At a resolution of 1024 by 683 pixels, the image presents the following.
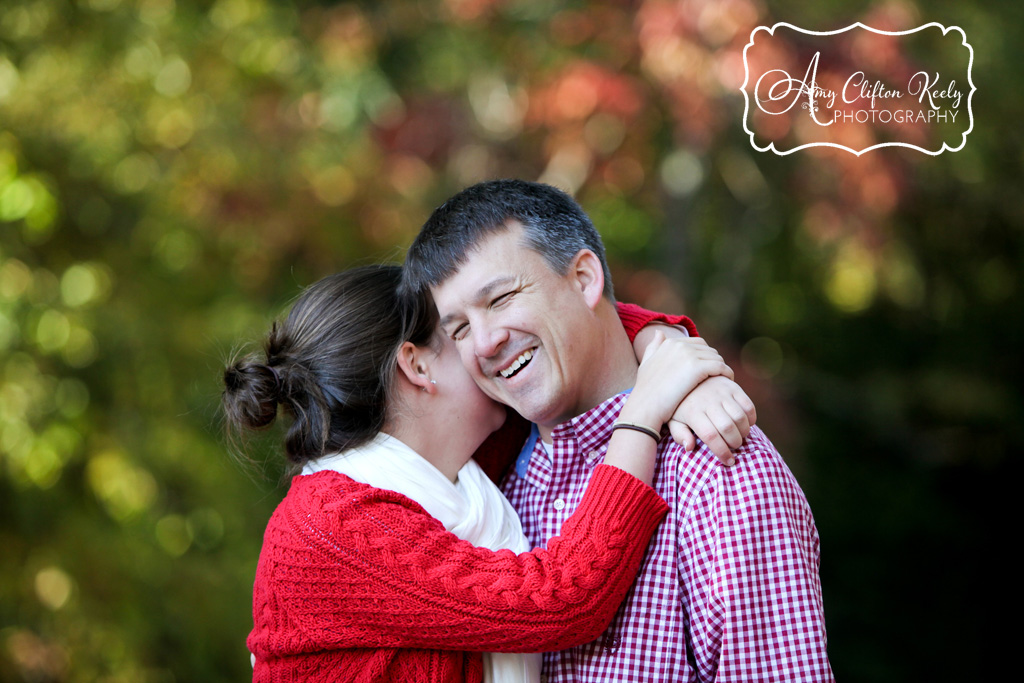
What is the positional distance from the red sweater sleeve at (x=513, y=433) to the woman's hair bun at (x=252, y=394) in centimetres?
44

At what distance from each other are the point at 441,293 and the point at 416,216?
8.49 feet

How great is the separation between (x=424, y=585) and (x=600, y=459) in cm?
45

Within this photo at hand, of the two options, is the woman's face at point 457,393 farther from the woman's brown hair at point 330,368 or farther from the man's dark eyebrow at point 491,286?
the man's dark eyebrow at point 491,286

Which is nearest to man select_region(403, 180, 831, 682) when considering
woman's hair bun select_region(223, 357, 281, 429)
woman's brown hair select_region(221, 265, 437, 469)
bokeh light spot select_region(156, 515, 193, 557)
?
woman's brown hair select_region(221, 265, 437, 469)

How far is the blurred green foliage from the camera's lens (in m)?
3.78

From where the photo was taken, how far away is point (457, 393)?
1.85 meters

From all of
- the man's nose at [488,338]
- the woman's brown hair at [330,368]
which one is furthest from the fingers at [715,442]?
the woman's brown hair at [330,368]

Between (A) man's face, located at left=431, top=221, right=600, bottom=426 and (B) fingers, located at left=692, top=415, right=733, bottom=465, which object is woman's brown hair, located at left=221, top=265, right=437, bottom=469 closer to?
(A) man's face, located at left=431, top=221, right=600, bottom=426

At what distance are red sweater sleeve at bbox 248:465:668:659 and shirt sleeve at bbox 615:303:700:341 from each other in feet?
1.47

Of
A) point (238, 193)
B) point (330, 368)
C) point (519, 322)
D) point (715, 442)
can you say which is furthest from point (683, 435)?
point (238, 193)

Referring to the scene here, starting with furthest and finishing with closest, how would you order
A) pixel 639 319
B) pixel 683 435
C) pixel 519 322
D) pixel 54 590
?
pixel 54 590
pixel 639 319
pixel 519 322
pixel 683 435

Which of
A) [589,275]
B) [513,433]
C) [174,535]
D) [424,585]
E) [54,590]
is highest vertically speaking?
[589,275]

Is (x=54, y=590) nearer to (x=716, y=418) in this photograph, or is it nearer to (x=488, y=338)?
(x=488, y=338)

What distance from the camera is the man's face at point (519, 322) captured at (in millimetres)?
1700
